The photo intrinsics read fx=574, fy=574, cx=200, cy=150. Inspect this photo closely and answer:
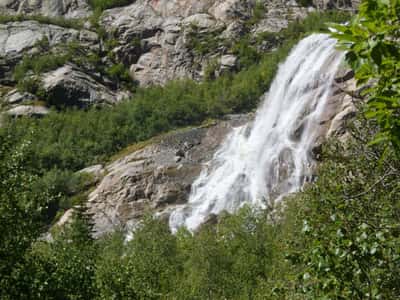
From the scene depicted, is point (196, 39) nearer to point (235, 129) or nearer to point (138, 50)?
point (138, 50)

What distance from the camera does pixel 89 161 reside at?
6725 centimetres

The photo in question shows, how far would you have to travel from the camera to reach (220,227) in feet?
119

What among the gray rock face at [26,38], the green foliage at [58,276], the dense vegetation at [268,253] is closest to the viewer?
the dense vegetation at [268,253]

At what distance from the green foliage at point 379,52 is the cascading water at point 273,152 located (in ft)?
128

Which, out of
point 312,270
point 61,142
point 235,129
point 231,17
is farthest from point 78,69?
point 312,270

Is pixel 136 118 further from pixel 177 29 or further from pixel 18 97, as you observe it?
pixel 177 29

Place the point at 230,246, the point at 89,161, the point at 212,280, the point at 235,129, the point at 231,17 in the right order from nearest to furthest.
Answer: the point at 212,280, the point at 230,246, the point at 235,129, the point at 89,161, the point at 231,17

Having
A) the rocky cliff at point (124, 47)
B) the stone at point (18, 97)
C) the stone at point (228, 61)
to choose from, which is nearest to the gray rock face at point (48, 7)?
the rocky cliff at point (124, 47)

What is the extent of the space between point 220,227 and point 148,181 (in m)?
18.0

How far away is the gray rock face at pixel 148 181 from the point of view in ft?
168

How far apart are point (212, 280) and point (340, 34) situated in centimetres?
2634

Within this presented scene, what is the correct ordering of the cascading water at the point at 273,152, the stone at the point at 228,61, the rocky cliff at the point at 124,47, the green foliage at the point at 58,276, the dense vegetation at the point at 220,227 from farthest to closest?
the stone at the point at 228,61 → the rocky cliff at the point at 124,47 → the cascading water at the point at 273,152 → the green foliage at the point at 58,276 → the dense vegetation at the point at 220,227

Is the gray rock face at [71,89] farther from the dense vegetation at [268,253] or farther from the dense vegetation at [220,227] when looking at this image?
the dense vegetation at [268,253]

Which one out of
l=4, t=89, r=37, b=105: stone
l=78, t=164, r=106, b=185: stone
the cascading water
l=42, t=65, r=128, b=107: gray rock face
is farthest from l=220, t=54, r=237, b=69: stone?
l=78, t=164, r=106, b=185: stone
